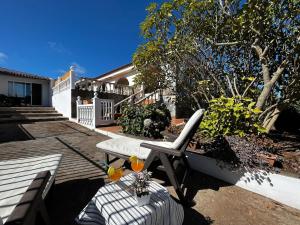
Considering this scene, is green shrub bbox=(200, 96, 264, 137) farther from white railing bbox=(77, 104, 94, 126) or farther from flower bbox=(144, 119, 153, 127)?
white railing bbox=(77, 104, 94, 126)

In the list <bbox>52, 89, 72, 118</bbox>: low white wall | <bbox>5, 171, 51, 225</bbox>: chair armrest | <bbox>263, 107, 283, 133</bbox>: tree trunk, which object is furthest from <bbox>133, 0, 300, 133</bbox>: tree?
<bbox>52, 89, 72, 118</bbox>: low white wall

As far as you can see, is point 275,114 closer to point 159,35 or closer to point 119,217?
point 159,35

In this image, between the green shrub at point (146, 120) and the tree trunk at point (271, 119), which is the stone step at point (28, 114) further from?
the tree trunk at point (271, 119)

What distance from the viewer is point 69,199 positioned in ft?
9.95

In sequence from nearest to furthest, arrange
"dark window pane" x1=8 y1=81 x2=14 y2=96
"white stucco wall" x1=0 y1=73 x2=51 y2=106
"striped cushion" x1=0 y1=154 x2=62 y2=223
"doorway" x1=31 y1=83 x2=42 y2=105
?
"striped cushion" x1=0 y1=154 x2=62 y2=223
"white stucco wall" x1=0 y1=73 x2=51 y2=106
"dark window pane" x1=8 y1=81 x2=14 y2=96
"doorway" x1=31 y1=83 x2=42 y2=105

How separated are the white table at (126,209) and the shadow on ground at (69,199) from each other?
0.78 meters

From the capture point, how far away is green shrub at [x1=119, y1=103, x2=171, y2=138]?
6.64m

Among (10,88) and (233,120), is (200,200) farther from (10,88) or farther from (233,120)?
(10,88)

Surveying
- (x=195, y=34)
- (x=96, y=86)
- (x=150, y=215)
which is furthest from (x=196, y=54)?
(x=96, y=86)

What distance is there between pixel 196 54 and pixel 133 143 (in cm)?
405

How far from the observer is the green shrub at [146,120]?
6.64 meters

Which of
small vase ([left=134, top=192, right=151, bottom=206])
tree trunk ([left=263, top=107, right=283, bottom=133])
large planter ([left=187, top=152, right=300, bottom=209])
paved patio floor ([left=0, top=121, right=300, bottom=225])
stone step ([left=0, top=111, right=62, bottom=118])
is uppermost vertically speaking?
tree trunk ([left=263, top=107, right=283, bottom=133])

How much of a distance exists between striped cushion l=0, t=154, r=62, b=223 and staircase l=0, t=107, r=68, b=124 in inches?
404

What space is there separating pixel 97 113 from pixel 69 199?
21.7 feet
